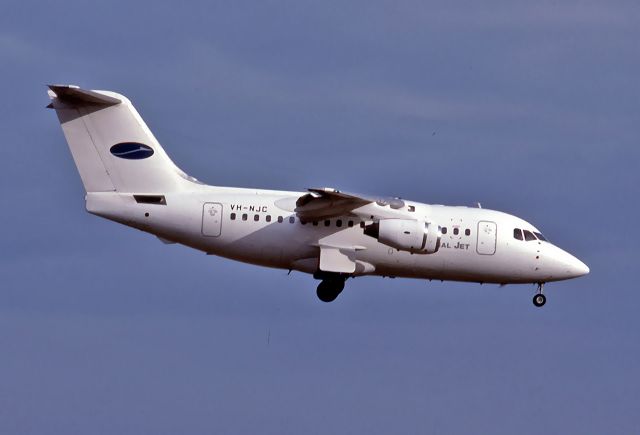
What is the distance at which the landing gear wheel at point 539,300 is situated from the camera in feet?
388

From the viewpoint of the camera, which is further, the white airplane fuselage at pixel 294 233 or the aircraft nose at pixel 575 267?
the aircraft nose at pixel 575 267

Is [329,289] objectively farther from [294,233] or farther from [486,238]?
[486,238]

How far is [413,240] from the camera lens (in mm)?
114312

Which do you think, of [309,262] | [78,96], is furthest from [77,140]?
[309,262]

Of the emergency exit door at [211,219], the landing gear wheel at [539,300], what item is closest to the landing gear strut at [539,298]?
the landing gear wheel at [539,300]

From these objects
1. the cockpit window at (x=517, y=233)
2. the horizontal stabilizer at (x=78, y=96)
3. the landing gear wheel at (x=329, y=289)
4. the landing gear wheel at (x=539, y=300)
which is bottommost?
the landing gear wheel at (x=329, y=289)

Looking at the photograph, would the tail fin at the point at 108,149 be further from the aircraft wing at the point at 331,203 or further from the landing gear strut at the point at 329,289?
the landing gear strut at the point at 329,289

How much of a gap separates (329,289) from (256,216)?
4.17 m

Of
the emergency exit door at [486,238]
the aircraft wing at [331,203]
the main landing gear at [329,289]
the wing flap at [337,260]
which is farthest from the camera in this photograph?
the main landing gear at [329,289]

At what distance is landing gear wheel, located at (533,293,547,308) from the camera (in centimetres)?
11838

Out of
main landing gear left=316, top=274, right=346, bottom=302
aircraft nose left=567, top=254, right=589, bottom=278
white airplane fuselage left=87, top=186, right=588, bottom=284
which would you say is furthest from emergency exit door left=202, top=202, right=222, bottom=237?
aircraft nose left=567, top=254, right=589, bottom=278

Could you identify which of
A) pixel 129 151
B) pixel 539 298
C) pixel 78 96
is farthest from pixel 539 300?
pixel 78 96

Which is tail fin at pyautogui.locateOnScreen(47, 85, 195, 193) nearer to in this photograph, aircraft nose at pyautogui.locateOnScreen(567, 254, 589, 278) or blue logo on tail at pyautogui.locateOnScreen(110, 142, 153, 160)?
blue logo on tail at pyautogui.locateOnScreen(110, 142, 153, 160)

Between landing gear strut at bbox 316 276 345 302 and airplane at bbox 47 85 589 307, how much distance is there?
0.40m
